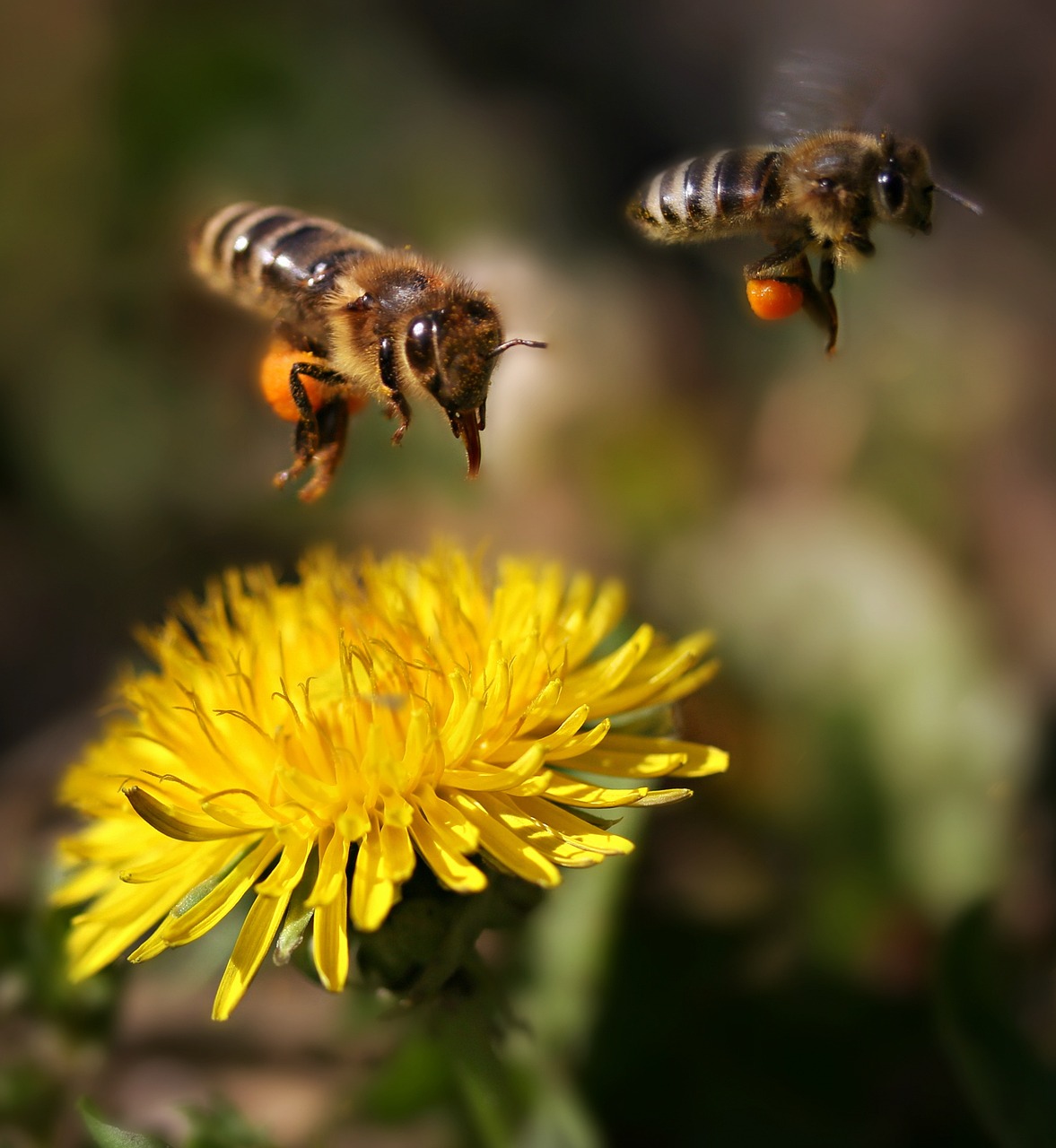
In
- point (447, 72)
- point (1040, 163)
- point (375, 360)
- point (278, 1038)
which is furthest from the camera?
point (447, 72)

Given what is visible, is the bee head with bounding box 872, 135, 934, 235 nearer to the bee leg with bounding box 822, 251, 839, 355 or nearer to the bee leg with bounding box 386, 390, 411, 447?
the bee leg with bounding box 822, 251, 839, 355

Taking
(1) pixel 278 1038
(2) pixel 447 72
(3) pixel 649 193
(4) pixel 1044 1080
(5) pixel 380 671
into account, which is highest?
(2) pixel 447 72

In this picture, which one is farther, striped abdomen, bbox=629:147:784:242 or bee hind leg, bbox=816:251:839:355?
bee hind leg, bbox=816:251:839:355

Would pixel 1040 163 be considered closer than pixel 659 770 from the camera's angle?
No

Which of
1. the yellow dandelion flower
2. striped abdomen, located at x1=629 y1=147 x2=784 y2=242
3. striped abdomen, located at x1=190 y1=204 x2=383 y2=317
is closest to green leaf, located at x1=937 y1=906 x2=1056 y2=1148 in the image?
the yellow dandelion flower

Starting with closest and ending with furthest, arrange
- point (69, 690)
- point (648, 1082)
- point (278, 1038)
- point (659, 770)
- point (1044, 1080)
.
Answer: point (659, 770) < point (1044, 1080) < point (648, 1082) < point (278, 1038) < point (69, 690)

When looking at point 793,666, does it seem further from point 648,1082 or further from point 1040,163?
point 1040,163

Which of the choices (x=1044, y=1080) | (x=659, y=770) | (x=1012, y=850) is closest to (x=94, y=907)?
(x=659, y=770)
